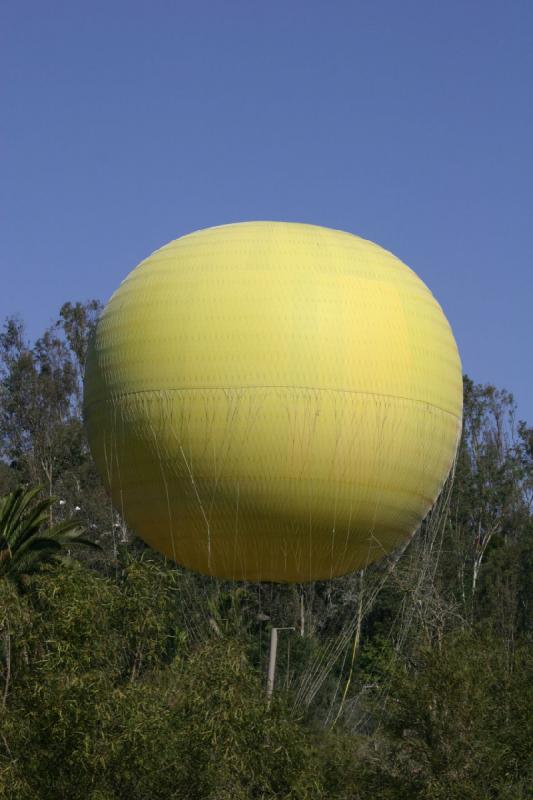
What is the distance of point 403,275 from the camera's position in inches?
709

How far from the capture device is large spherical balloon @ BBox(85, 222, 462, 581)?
1617 centimetres

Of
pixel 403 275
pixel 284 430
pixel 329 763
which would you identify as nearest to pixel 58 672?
pixel 329 763

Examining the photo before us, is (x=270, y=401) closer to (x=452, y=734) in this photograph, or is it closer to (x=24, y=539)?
(x=452, y=734)

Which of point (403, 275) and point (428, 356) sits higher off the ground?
point (403, 275)

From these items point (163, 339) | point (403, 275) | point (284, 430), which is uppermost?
point (403, 275)

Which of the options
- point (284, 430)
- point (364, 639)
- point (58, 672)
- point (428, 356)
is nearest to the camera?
point (58, 672)

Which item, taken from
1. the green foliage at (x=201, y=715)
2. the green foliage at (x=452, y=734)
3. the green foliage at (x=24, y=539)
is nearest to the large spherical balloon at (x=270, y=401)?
the green foliage at (x=201, y=715)

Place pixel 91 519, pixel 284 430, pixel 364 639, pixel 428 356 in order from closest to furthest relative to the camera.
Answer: pixel 284 430 < pixel 428 356 < pixel 364 639 < pixel 91 519

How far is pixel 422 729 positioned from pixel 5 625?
15.3 ft

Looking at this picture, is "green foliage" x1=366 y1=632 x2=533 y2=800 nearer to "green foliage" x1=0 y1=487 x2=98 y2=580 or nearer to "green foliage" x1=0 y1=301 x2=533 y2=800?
"green foliage" x1=0 y1=301 x2=533 y2=800

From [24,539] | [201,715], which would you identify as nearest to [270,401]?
[201,715]

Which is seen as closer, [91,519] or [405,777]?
[405,777]

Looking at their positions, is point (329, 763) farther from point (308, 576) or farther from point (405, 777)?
point (308, 576)

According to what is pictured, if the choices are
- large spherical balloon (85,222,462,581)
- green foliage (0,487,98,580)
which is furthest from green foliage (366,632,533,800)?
green foliage (0,487,98,580)
